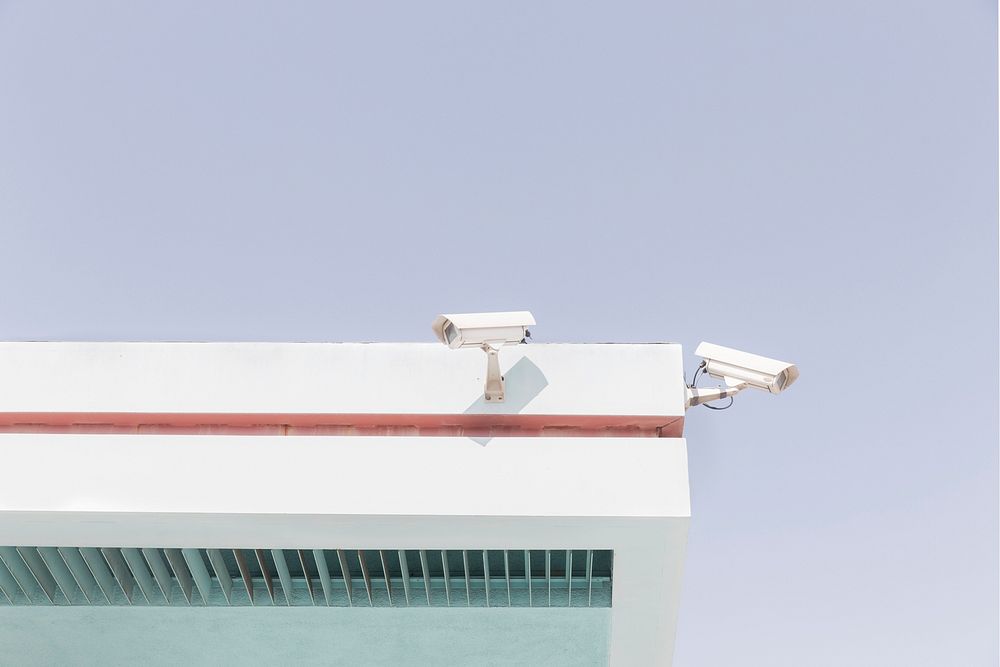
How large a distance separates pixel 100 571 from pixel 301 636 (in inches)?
63.8

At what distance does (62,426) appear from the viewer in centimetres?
585

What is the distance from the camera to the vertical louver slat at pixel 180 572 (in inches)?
252

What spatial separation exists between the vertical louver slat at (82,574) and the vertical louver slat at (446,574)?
265 centimetres

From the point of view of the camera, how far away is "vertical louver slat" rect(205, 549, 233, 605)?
6401mm

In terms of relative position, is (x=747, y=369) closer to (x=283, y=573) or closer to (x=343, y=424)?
(x=343, y=424)

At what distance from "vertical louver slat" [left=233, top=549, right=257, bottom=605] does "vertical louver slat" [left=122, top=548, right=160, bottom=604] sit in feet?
2.17

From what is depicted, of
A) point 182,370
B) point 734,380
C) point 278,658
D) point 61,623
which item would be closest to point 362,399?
point 182,370

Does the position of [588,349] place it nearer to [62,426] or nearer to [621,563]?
[621,563]

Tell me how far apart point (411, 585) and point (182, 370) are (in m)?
Result: 2.40

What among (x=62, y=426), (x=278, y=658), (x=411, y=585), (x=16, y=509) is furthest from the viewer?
(x=278, y=658)

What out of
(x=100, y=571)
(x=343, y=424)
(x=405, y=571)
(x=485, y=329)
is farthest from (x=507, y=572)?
(x=100, y=571)

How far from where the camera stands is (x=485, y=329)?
514cm

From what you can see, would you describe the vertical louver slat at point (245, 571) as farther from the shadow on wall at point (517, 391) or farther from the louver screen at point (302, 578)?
the shadow on wall at point (517, 391)

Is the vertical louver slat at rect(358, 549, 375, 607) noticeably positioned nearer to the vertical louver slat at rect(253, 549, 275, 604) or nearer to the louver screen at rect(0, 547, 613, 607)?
the louver screen at rect(0, 547, 613, 607)
